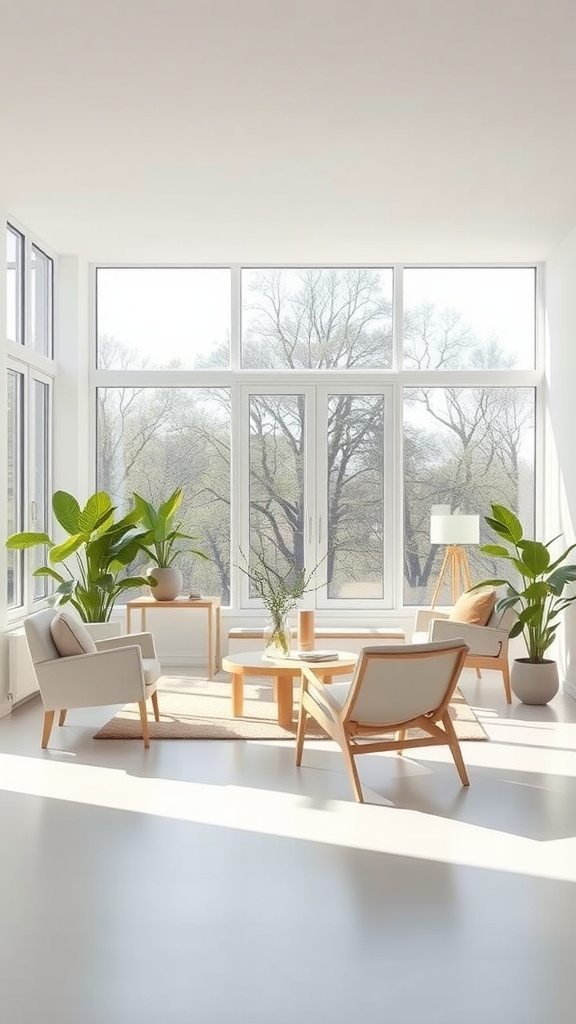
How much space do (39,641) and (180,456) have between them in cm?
397

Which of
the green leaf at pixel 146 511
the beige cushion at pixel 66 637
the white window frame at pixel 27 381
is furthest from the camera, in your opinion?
the green leaf at pixel 146 511

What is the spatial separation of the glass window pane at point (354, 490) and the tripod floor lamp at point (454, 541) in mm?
672

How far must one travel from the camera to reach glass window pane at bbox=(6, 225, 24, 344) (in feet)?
26.7

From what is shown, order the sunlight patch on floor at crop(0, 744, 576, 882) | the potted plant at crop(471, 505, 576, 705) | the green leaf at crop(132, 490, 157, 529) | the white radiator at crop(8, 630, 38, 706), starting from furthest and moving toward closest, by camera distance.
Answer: the green leaf at crop(132, 490, 157, 529)
the potted plant at crop(471, 505, 576, 705)
the white radiator at crop(8, 630, 38, 706)
the sunlight patch on floor at crop(0, 744, 576, 882)

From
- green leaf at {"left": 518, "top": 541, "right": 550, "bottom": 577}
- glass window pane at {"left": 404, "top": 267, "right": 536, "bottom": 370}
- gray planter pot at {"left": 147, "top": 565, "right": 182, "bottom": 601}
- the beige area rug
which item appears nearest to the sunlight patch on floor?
the beige area rug

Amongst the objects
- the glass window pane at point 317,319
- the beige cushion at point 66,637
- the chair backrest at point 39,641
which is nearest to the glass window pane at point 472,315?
the glass window pane at point 317,319

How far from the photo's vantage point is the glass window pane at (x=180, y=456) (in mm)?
9883

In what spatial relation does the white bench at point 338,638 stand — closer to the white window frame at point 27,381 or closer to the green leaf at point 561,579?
the green leaf at point 561,579

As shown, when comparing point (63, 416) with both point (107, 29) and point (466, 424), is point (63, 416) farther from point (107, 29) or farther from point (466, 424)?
point (107, 29)

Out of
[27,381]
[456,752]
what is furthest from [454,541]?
Answer: [27,381]

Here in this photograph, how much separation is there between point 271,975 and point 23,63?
442 centimetres

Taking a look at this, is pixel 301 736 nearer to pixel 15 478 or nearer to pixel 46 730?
pixel 46 730

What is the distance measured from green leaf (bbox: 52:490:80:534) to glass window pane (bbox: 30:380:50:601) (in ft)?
2.12

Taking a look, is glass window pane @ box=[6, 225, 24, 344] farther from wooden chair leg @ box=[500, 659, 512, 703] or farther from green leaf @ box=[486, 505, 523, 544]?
wooden chair leg @ box=[500, 659, 512, 703]
